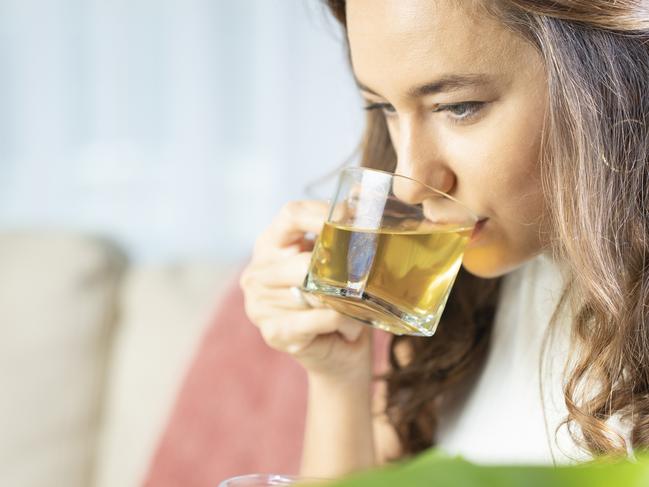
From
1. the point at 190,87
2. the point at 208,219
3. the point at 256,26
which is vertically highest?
the point at 256,26

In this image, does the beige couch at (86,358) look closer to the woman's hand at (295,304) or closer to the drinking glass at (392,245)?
the woman's hand at (295,304)

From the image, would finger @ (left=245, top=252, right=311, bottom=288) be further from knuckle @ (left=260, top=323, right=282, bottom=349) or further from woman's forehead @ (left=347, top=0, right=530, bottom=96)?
woman's forehead @ (left=347, top=0, right=530, bottom=96)

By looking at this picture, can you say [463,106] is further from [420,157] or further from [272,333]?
[272,333]

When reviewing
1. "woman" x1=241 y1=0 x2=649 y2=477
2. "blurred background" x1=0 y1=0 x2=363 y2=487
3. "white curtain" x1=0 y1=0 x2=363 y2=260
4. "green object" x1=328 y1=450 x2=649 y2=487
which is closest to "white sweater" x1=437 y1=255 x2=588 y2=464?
"woman" x1=241 y1=0 x2=649 y2=477

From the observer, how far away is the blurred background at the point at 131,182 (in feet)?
6.37

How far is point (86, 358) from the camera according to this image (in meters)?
1.98

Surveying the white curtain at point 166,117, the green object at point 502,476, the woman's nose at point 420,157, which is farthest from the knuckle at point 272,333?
the white curtain at point 166,117

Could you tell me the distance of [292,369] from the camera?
178 centimetres

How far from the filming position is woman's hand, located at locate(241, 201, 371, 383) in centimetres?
124

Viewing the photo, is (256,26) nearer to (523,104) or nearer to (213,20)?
(213,20)

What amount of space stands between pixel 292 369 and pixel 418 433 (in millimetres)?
341

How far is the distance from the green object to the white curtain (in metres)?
2.32

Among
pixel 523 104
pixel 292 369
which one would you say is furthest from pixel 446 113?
pixel 292 369

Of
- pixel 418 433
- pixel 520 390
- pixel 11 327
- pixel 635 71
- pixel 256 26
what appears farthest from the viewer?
pixel 256 26
